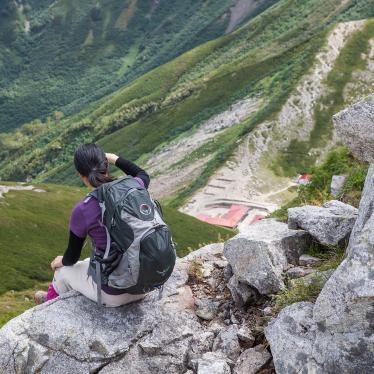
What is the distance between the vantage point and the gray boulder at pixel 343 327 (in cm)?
776

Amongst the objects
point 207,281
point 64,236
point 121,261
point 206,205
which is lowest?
point 206,205

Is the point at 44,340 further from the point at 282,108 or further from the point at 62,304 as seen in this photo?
the point at 282,108

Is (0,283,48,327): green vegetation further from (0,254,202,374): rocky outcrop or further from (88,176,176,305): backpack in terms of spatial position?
(88,176,176,305): backpack

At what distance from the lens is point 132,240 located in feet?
33.2

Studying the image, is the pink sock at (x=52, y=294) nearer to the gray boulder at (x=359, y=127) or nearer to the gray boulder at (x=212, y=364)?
the gray boulder at (x=212, y=364)

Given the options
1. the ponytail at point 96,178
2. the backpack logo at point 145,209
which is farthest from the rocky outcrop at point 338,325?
the ponytail at point 96,178

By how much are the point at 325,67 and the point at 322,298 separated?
146558mm

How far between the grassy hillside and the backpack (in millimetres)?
57813

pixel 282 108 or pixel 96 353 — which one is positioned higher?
pixel 96 353

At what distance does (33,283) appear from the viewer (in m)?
73.1

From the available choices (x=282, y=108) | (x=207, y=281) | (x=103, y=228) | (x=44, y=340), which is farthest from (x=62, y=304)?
(x=282, y=108)

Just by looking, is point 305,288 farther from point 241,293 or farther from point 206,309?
point 206,309

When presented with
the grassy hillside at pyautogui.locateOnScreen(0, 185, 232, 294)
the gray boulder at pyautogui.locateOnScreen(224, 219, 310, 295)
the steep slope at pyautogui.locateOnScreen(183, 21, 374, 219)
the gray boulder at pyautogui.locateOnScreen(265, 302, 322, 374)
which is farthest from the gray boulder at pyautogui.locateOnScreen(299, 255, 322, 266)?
the steep slope at pyautogui.locateOnScreen(183, 21, 374, 219)

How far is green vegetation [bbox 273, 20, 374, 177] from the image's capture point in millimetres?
122688
